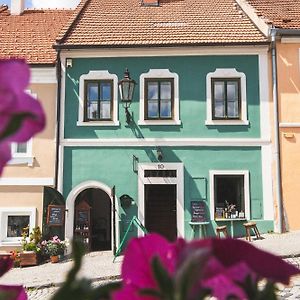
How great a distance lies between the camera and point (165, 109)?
1308 centimetres

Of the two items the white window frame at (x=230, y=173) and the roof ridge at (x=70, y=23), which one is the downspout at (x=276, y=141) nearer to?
the white window frame at (x=230, y=173)

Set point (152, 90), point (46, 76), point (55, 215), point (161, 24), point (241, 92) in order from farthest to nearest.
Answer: point (161, 24), point (46, 76), point (152, 90), point (241, 92), point (55, 215)

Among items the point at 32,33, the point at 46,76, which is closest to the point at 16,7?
the point at 32,33

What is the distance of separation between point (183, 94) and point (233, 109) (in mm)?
1383

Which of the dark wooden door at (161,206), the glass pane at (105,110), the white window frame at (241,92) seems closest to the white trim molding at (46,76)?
the glass pane at (105,110)

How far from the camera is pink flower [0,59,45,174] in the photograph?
1.45 feet

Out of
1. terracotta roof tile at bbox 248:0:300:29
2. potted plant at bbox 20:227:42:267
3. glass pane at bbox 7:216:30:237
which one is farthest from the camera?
terracotta roof tile at bbox 248:0:300:29

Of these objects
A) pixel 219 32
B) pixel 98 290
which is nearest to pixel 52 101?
pixel 219 32

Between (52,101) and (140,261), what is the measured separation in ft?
42.8

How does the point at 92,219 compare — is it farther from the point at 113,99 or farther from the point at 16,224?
the point at 113,99

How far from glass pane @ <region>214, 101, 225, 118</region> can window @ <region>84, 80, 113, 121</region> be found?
282cm

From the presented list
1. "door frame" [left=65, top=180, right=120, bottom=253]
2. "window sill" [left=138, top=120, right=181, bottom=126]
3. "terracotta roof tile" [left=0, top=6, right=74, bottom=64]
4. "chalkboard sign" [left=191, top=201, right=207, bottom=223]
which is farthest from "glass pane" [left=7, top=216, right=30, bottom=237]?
A: "chalkboard sign" [left=191, top=201, right=207, bottom=223]

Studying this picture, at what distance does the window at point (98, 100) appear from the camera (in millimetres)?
13109

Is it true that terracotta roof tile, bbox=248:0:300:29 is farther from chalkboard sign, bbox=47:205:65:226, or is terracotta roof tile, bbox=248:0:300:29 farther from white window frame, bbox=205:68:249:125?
chalkboard sign, bbox=47:205:65:226
